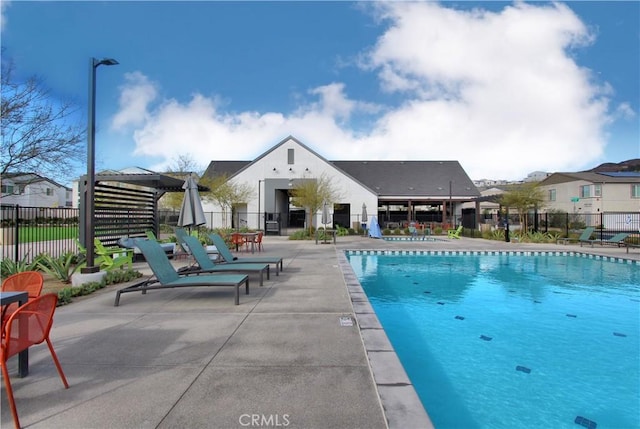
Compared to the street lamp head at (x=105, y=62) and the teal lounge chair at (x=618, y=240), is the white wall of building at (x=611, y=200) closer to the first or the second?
the teal lounge chair at (x=618, y=240)

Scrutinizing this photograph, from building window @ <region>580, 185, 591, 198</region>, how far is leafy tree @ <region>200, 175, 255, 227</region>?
32.3 meters

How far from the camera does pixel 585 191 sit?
1371 inches

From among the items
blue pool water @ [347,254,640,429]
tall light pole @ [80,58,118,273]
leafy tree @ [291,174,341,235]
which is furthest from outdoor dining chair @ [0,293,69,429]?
leafy tree @ [291,174,341,235]

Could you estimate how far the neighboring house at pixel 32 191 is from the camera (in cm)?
979

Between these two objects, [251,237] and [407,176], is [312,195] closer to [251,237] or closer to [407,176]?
[251,237]

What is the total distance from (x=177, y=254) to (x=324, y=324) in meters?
8.43

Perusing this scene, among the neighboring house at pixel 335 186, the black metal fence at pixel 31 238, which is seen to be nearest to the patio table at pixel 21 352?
the black metal fence at pixel 31 238

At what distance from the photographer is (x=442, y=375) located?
422 cm

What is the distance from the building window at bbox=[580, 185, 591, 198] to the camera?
112 feet

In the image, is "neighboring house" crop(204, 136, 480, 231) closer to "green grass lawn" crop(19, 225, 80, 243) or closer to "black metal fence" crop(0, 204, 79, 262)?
"green grass lawn" crop(19, 225, 80, 243)

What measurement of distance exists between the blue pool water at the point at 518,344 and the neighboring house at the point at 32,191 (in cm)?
985

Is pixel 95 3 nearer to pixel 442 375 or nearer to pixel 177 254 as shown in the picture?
pixel 177 254

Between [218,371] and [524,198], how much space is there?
22.8 m

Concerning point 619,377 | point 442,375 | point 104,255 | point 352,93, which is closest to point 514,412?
point 442,375
